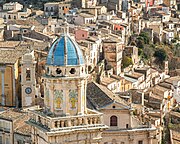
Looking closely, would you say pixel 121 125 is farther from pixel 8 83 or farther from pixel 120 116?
pixel 8 83

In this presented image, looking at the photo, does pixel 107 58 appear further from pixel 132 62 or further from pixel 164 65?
pixel 164 65

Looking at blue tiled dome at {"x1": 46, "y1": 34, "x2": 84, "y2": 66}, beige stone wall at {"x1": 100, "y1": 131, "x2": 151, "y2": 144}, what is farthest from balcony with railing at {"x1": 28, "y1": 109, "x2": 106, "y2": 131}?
beige stone wall at {"x1": 100, "y1": 131, "x2": 151, "y2": 144}

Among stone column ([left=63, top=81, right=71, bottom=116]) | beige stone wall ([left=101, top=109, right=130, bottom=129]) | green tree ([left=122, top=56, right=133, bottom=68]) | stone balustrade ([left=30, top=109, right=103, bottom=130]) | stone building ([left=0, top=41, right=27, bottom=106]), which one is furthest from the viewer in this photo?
green tree ([left=122, top=56, right=133, bottom=68])

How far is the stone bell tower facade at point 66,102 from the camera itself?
50.9 feet

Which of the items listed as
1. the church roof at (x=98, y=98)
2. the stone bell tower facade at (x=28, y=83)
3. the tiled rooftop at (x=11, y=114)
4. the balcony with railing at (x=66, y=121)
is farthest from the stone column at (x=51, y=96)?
the stone bell tower facade at (x=28, y=83)

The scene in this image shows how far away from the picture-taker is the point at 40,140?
16016mm

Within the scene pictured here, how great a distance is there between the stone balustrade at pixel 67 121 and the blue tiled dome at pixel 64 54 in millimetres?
1513

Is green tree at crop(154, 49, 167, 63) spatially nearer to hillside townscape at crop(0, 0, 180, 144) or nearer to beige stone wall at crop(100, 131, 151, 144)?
hillside townscape at crop(0, 0, 180, 144)

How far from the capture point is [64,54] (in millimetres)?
15750

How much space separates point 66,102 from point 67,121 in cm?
55

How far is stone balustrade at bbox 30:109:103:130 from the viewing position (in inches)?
605

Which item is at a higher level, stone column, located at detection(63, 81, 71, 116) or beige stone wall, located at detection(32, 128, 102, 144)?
stone column, located at detection(63, 81, 71, 116)

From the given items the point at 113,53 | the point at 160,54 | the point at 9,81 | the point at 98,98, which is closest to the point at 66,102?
the point at 98,98

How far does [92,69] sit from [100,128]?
31091 mm
